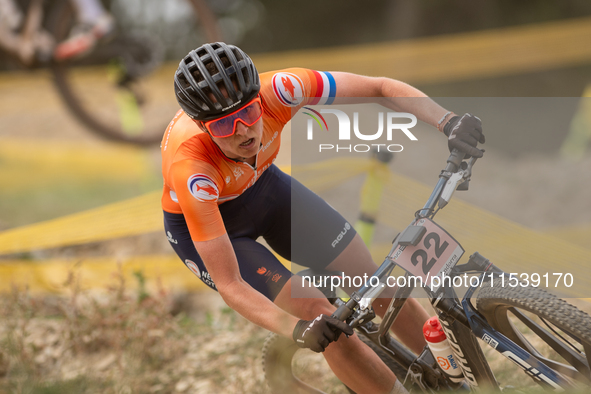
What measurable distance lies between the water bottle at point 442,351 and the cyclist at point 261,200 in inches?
8.6

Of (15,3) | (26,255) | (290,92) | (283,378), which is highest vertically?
(290,92)

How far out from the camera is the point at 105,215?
4.54 metres

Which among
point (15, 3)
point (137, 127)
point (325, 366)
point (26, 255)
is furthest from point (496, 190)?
point (15, 3)

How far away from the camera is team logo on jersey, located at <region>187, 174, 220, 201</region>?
2.01m

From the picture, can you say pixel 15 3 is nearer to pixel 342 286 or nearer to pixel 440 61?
pixel 342 286

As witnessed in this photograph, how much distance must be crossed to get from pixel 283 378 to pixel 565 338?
1.45 m

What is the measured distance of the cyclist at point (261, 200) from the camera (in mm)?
1977

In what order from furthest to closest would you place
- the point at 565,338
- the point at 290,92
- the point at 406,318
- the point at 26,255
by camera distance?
the point at 26,255, the point at 406,318, the point at 290,92, the point at 565,338

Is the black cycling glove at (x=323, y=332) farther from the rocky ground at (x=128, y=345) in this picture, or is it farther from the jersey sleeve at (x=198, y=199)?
the rocky ground at (x=128, y=345)

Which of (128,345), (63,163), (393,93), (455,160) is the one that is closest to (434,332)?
(455,160)

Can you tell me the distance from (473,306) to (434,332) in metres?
0.26

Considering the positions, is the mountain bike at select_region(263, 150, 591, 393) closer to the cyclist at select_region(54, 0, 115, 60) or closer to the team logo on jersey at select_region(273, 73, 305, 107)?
the team logo on jersey at select_region(273, 73, 305, 107)

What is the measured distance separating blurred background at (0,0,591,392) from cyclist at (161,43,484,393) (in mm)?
1176

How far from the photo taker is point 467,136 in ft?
6.40
